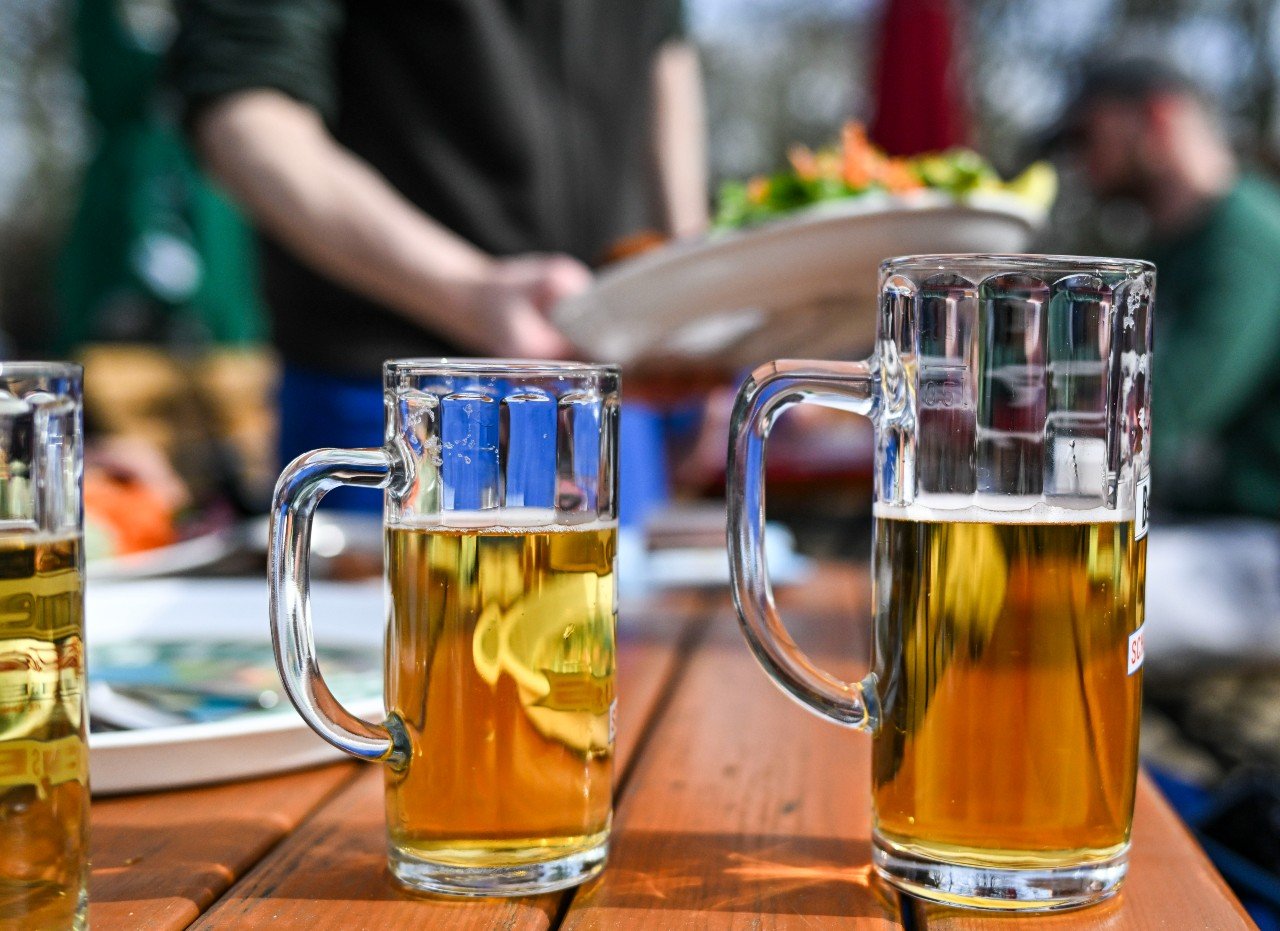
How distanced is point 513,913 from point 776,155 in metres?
10.4

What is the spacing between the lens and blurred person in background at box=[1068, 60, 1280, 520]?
3420 mm

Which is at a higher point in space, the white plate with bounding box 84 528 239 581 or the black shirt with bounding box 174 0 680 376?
the black shirt with bounding box 174 0 680 376

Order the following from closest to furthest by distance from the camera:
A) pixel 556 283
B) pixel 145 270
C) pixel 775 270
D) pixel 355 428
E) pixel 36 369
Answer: pixel 36 369 < pixel 775 270 < pixel 556 283 < pixel 355 428 < pixel 145 270

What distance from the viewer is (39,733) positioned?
483 millimetres

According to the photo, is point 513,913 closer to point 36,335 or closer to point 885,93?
point 885,93

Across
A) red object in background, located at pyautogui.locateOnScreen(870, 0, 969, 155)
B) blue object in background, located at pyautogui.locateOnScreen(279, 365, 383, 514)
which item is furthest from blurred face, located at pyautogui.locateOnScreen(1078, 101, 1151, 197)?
blue object in background, located at pyautogui.locateOnScreen(279, 365, 383, 514)

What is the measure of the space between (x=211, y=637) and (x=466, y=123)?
3.66 feet

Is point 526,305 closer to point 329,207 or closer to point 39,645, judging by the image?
point 329,207

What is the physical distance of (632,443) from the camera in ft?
6.31

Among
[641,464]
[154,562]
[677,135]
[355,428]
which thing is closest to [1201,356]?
[677,135]

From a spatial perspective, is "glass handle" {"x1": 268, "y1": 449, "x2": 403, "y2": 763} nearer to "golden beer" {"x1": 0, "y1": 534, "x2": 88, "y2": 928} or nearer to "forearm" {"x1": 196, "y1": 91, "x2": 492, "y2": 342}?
"golden beer" {"x1": 0, "y1": 534, "x2": 88, "y2": 928}

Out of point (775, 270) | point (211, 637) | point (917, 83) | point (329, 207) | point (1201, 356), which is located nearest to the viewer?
point (211, 637)

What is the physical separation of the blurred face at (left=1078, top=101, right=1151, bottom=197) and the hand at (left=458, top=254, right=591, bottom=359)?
265 centimetres

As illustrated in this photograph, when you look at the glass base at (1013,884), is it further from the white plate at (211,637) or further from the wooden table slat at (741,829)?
the white plate at (211,637)
